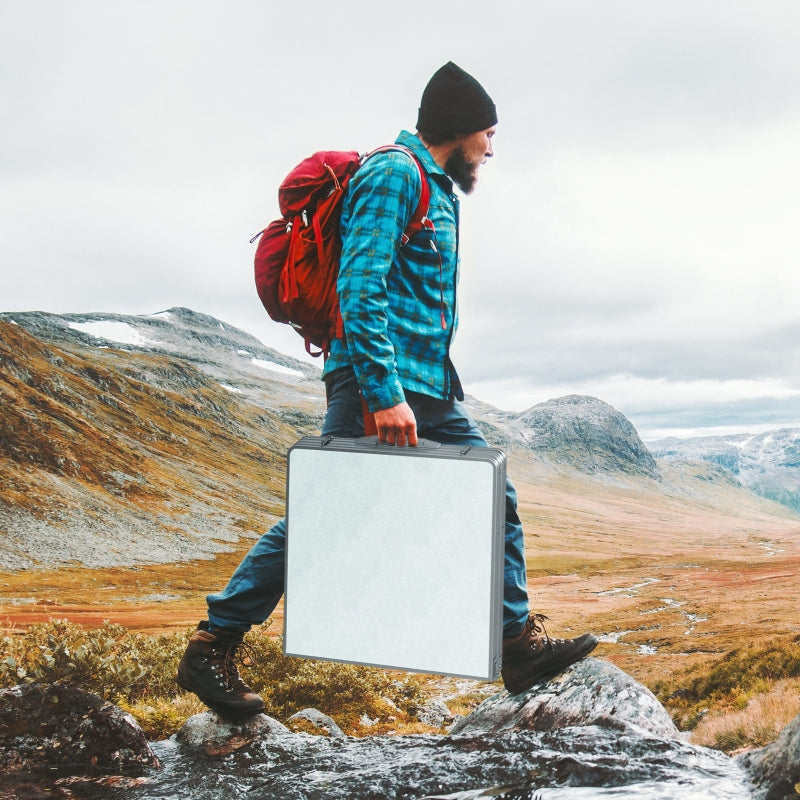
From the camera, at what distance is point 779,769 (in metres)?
3.33

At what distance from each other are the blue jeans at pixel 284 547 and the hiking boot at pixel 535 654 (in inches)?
8.8

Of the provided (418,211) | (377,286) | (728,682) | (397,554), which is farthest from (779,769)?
(728,682)

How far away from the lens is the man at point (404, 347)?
12.2 feet

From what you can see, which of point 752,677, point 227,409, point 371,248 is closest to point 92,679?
point 371,248

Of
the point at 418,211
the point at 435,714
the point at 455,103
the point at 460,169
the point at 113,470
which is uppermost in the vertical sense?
the point at 455,103

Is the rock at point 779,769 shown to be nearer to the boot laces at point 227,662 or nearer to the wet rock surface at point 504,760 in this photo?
the wet rock surface at point 504,760

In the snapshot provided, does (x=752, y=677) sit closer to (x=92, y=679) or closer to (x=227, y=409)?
(x=92, y=679)

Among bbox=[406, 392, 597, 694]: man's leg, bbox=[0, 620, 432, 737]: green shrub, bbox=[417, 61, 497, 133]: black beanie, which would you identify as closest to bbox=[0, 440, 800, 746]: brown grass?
bbox=[406, 392, 597, 694]: man's leg

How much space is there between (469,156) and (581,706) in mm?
3951

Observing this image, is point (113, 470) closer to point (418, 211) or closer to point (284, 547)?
point (284, 547)

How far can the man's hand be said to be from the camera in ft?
12.0

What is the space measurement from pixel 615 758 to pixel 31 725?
3.86 meters

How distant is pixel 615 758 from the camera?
12.6 ft

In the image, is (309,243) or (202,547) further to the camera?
(202,547)
